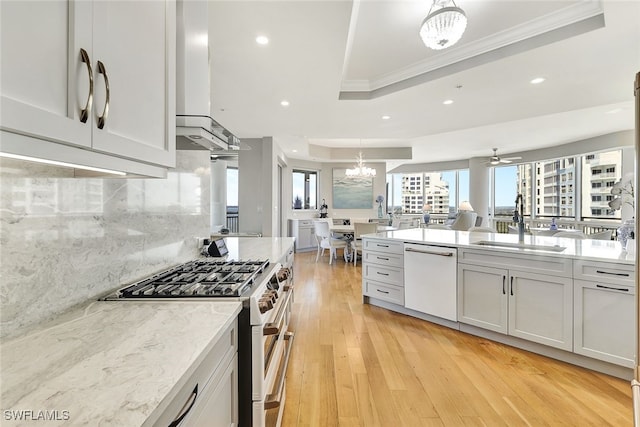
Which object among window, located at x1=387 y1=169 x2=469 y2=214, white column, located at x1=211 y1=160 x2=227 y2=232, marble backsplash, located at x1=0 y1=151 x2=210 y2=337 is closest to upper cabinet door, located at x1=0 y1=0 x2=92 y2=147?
marble backsplash, located at x1=0 y1=151 x2=210 y2=337

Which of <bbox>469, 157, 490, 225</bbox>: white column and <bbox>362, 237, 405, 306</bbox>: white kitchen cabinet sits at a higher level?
<bbox>469, 157, 490, 225</bbox>: white column

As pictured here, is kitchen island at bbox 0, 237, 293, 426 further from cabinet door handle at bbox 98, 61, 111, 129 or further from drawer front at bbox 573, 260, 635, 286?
drawer front at bbox 573, 260, 635, 286

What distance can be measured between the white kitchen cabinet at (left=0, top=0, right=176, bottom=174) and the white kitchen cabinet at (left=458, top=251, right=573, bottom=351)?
275 centimetres

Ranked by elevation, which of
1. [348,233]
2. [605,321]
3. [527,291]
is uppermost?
[348,233]

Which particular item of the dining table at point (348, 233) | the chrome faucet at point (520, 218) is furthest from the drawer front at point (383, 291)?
the dining table at point (348, 233)

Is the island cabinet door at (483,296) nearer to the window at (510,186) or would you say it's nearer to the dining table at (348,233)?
the dining table at (348,233)

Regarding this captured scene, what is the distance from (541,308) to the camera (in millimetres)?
2330

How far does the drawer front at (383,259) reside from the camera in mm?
3322

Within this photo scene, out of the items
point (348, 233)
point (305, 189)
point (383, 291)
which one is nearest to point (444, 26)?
point (383, 291)

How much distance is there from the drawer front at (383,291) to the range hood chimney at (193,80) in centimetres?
263

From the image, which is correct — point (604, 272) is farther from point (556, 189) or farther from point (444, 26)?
point (556, 189)

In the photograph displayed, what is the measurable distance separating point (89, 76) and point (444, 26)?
6.69 ft

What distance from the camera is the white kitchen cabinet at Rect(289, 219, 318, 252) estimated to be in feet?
25.3

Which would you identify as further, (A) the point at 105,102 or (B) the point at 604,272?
(B) the point at 604,272
